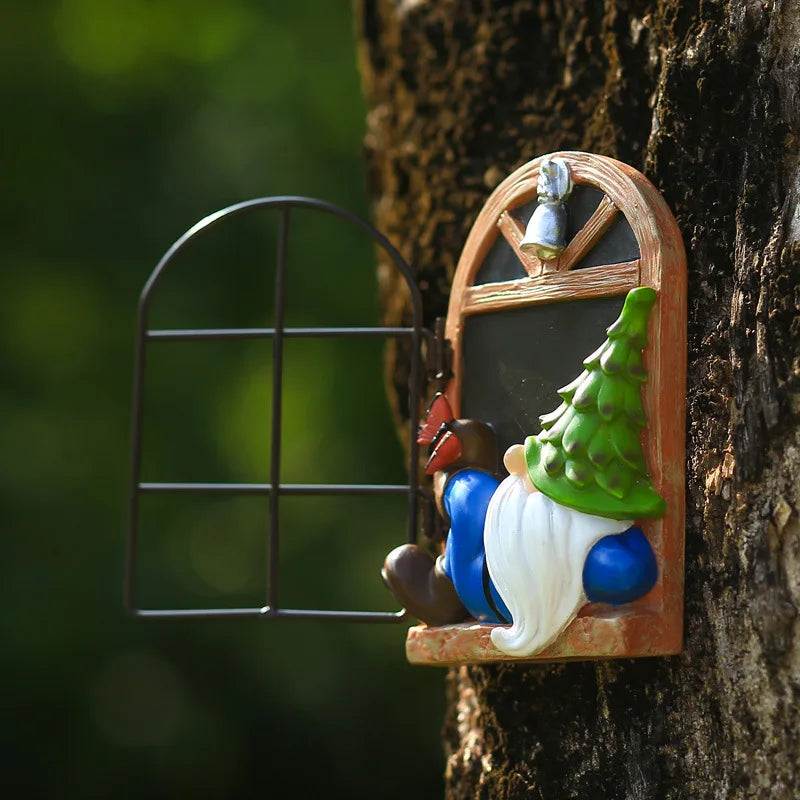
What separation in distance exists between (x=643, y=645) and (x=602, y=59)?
0.85 meters

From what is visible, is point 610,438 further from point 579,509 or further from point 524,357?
point 524,357

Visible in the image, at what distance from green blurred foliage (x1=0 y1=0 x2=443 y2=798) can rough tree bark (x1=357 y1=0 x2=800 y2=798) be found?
2319 mm

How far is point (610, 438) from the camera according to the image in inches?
55.7

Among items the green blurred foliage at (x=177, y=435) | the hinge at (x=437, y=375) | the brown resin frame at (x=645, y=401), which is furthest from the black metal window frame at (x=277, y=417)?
the green blurred foliage at (x=177, y=435)

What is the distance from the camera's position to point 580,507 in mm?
1409

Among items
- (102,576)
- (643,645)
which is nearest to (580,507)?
(643,645)

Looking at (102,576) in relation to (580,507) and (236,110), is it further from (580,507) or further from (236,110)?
(580,507)

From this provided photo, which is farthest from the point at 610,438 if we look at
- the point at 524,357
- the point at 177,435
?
the point at 177,435

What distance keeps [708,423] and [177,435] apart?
296cm

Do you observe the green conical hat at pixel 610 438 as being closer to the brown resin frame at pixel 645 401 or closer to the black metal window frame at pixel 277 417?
the brown resin frame at pixel 645 401

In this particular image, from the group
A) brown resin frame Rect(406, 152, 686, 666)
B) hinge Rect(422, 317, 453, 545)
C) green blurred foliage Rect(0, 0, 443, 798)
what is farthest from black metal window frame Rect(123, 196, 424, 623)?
green blurred foliage Rect(0, 0, 443, 798)

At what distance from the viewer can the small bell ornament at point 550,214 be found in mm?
1527

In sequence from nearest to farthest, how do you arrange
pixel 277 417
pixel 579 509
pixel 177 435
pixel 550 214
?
pixel 579 509 < pixel 550 214 < pixel 277 417 < pixel 177 435

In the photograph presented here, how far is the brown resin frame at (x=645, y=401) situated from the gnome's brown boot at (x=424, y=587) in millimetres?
23
